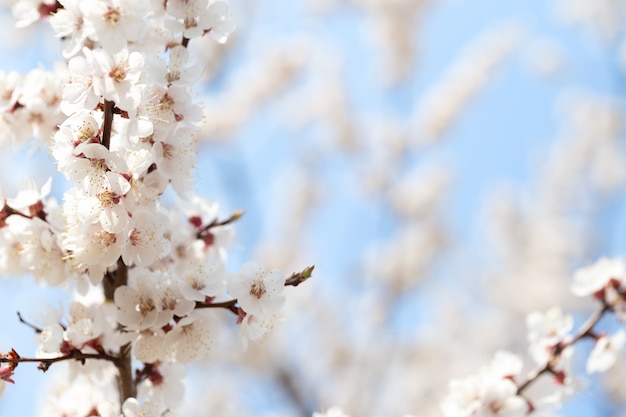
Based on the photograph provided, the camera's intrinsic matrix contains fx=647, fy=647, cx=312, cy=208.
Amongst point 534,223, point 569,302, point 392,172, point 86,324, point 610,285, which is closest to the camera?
point 86,324

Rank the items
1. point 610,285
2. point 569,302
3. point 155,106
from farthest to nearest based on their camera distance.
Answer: point 569,302, point 610,285, point 155,106

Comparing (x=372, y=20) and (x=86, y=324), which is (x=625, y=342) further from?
(x=372, y=20)

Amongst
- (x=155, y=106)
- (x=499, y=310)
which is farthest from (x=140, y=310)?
(x=499, y=310)

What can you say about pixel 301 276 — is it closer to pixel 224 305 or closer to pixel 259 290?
pixel 259 290

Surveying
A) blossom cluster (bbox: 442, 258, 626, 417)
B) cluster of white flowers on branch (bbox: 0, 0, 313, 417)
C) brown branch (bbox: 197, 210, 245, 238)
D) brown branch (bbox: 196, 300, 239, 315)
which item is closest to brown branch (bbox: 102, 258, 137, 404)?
cluster of white flowers on branch (bbox: 0, 0, 313, 417)

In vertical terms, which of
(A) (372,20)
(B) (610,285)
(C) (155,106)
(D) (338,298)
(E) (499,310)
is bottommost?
(B) (610,285)

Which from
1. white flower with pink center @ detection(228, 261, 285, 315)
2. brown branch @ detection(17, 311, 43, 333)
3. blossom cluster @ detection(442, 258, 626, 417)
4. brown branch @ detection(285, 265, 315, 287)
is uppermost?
brown branch @ detection(17, 311, 43, 333)

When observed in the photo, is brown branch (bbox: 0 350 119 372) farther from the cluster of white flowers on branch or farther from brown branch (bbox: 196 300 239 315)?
brown branch (bbox: 196 300 239 315)

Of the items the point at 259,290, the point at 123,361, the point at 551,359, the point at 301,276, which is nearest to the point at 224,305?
the point at 259,290
